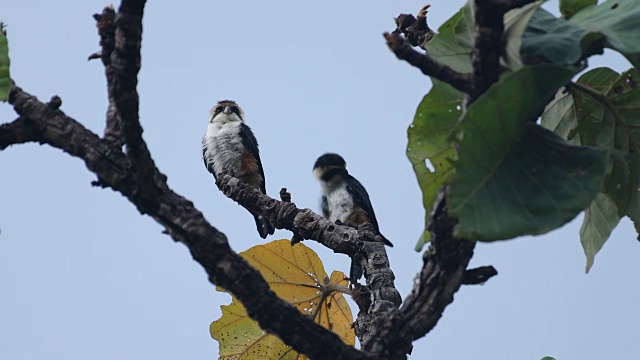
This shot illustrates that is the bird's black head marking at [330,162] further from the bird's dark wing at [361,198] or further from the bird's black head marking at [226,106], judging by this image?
the bird's black head marking at [226,106]

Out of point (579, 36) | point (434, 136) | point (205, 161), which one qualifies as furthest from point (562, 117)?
point (205, 161)

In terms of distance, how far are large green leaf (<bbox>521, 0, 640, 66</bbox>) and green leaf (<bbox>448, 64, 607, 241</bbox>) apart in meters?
0.14

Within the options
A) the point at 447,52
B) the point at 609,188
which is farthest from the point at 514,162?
the point at 609,188

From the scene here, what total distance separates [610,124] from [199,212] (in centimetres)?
153

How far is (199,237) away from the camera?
2553 millimetres

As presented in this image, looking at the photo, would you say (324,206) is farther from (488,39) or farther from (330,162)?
(488,39)

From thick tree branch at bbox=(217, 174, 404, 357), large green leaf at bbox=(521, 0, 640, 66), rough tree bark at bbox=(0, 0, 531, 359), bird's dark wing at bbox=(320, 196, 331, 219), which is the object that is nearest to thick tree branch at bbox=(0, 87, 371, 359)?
rough tree bark at bbox=(0, 0, 531, 359)

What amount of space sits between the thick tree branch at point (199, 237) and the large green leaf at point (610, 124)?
3.83 feet

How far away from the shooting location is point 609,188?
10.2 ft

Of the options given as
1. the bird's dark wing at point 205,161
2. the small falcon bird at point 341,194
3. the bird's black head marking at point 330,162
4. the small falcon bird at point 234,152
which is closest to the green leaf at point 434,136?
the small falcon bird at point 341,194

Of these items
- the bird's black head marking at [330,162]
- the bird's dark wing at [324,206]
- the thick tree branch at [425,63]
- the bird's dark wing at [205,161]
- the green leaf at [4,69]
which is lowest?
the thick tree branch at [425,63]

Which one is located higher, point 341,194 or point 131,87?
point 341,194

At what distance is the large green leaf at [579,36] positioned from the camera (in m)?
2.53

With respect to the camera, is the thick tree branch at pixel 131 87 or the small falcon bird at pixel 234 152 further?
the small falcon bird at pixel 234 152
